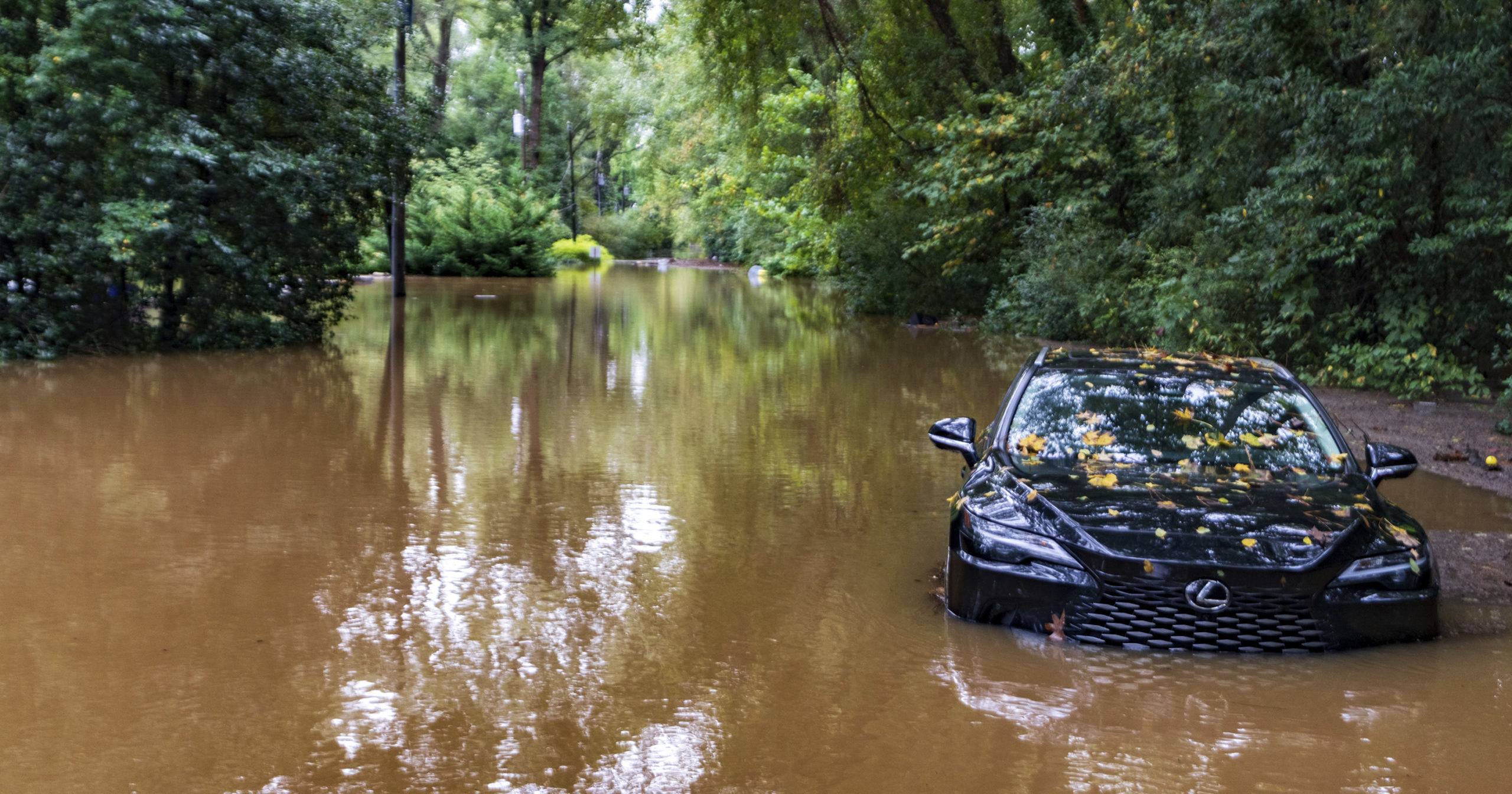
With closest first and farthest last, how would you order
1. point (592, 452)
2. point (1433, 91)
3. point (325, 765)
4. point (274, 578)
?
1. point (325, 765)
2. point (274, 578)
3. point (592, 452)
4. point (1433, 91)

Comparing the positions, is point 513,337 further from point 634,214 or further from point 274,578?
point 634,214

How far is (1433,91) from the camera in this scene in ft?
42.7

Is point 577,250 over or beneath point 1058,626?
over

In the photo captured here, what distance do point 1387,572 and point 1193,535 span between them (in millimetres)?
832

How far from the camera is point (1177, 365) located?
693 centimetres

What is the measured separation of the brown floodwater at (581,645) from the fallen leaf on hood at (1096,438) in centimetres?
111

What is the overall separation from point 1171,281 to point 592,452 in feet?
31.5

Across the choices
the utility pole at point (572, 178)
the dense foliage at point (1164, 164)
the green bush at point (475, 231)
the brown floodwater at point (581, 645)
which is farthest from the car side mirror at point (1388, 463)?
the utility pole at point (572, 178)

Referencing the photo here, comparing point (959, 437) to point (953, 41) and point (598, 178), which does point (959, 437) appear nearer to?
point (953, 41)

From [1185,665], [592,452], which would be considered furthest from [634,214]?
[1185,665]

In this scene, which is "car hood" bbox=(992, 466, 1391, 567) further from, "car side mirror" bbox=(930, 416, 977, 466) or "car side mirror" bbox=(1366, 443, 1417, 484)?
"car side mirror" bbox=(930, 416, 977, 466)

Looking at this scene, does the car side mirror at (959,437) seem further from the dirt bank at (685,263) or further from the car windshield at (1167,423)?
the dirt bank at (685,263)

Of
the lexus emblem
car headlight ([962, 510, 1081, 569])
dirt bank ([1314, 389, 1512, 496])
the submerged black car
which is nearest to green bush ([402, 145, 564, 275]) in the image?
dirt bank ([1314, 389, 1512, 496])

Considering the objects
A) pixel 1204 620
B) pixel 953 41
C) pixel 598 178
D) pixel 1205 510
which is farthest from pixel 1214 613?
pixel 598 178
